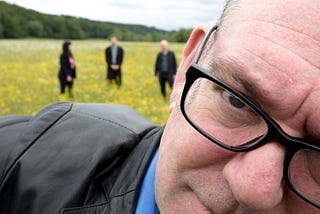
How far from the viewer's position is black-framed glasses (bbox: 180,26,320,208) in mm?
1162

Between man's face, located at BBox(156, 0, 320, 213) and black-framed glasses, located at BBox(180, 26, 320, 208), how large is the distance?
0.9 inches

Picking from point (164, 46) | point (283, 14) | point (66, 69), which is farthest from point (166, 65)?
point (283, 14)

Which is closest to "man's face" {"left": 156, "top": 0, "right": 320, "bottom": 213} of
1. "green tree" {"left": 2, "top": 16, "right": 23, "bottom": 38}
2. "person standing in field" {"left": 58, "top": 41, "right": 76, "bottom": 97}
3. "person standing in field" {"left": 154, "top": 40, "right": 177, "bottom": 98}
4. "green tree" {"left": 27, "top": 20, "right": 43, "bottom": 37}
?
"person standing in field" {"left": 58, "top": 41, "right": 76, "bottom": 97}

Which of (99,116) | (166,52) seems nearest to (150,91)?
(166,52)

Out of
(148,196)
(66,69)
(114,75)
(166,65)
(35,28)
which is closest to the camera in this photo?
(148,196)

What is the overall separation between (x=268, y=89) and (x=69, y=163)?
885 mm

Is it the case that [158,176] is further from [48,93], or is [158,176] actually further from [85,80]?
[85,80]

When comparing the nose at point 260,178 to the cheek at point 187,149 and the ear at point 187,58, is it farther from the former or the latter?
the ear at point 187,58

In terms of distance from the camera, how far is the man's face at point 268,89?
3.71 feet

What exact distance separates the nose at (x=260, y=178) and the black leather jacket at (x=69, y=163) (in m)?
0.54

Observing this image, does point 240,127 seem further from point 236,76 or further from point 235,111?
point 236,76

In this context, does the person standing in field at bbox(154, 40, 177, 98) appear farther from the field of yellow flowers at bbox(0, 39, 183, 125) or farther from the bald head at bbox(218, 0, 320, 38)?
the bald head at bbox(218, 0, 320, 38)

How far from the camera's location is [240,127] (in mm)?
1249

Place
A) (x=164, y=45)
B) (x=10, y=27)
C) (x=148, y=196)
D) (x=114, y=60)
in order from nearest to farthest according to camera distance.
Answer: (x=148, y=196) → (x=164, y=45) → (x=114, y=60) → (x=10, y=27)
